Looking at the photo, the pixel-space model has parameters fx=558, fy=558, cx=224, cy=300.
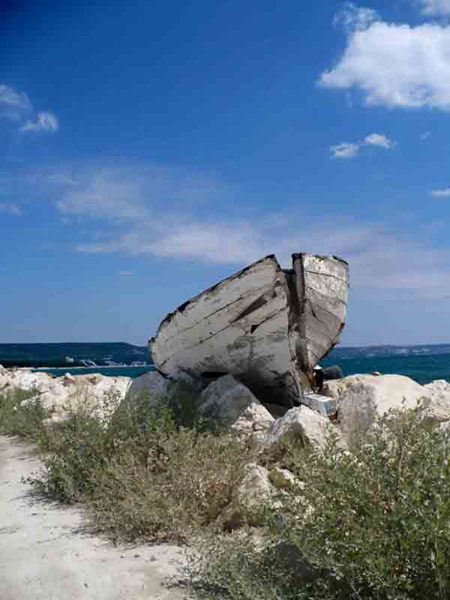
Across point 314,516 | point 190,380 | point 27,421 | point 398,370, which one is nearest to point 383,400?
point 190,380

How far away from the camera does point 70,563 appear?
12.0 feet

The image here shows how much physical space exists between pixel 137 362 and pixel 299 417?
191 feet

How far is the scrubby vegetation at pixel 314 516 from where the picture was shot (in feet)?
7.97

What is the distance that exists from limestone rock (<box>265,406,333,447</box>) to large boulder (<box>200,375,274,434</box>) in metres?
0.67

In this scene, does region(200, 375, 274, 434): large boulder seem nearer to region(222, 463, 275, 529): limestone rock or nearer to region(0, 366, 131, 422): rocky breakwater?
region(0, 366, 131, 422): rocky breakwater

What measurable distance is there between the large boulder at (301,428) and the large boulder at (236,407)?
2.25 feet

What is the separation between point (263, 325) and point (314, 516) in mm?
4055

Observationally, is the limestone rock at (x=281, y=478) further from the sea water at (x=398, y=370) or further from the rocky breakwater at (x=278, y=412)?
the sea water at (x=398, y=370)

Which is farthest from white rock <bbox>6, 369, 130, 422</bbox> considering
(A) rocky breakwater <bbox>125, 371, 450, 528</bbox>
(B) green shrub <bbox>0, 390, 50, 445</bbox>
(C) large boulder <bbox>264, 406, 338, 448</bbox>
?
(C) large boulder <bbox>264, 406, 338, 448</bbox>

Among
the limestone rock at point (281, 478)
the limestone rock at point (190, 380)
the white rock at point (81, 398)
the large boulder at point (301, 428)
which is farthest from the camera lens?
the limestone rock at point (190, 380)

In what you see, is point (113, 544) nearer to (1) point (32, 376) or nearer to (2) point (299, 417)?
Answer: (2) point (299, 417)

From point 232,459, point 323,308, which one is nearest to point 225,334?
point 323,308

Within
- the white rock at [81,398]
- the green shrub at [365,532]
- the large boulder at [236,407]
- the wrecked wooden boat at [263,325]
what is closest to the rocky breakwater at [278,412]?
the large boulder at [236,407]

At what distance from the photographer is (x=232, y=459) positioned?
14.9 ft
